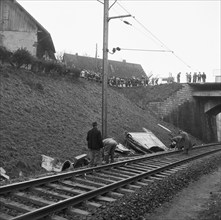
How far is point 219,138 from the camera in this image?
152 ft

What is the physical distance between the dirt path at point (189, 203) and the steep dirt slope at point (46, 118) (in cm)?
595

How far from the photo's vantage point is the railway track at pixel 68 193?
612 cm

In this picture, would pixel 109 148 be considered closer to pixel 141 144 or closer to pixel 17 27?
pixel 141 144

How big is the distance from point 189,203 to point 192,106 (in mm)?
30205

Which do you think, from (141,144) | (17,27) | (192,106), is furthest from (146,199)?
(192,106)

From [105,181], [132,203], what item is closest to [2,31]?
[105,181]

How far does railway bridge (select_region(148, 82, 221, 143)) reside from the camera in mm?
35125

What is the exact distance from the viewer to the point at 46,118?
54.5ft

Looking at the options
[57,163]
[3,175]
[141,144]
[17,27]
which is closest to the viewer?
[3,175]

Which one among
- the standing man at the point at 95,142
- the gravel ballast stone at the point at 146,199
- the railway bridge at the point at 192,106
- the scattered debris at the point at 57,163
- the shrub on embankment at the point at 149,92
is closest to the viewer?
the gravel ballast stone at the point at 146,199

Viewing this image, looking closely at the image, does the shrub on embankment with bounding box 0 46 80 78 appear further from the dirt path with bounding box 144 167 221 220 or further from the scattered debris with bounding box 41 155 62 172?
the dirt path with bounding box 144 167 221 220

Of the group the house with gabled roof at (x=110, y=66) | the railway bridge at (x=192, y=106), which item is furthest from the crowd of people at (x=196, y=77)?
the house with gabled roof at (x=110, y=66)

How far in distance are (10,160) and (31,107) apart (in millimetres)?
5396

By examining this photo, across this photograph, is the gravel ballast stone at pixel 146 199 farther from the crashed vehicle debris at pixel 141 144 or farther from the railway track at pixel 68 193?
the crashed vehicle debris at pixel 141 144
